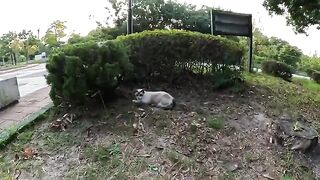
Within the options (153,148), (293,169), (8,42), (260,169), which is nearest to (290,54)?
(293,169)

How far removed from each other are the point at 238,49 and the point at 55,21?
1944cm

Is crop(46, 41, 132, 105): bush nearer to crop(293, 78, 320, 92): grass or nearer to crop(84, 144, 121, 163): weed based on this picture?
crop(84, 144, 121, 163): weed

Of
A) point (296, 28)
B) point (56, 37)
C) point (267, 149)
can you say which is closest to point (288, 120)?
point (267, 149)

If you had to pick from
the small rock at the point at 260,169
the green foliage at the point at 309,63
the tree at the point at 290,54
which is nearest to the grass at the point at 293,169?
the small rock at the point at 260,169

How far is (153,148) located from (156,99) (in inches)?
34.2

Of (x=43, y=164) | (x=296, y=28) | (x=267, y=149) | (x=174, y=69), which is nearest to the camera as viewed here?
(x=43, y=164)

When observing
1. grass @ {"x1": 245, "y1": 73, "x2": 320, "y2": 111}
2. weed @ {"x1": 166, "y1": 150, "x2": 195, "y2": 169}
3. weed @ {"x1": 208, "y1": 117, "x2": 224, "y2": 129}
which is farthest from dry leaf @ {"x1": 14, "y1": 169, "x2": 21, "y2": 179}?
grass @ {"x1": 245, "y1": 73, "x2": 320, "y2": 111}

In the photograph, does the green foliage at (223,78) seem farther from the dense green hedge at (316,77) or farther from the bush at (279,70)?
the dense green hedge at (316,77)

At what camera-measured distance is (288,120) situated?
13.0 feet

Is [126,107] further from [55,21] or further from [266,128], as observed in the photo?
[55,21]

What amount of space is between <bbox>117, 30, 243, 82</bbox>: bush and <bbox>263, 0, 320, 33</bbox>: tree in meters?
1.96

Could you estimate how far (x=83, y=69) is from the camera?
145 inches

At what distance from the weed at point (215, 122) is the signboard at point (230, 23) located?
2848mm

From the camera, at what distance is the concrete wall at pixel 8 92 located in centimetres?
472
